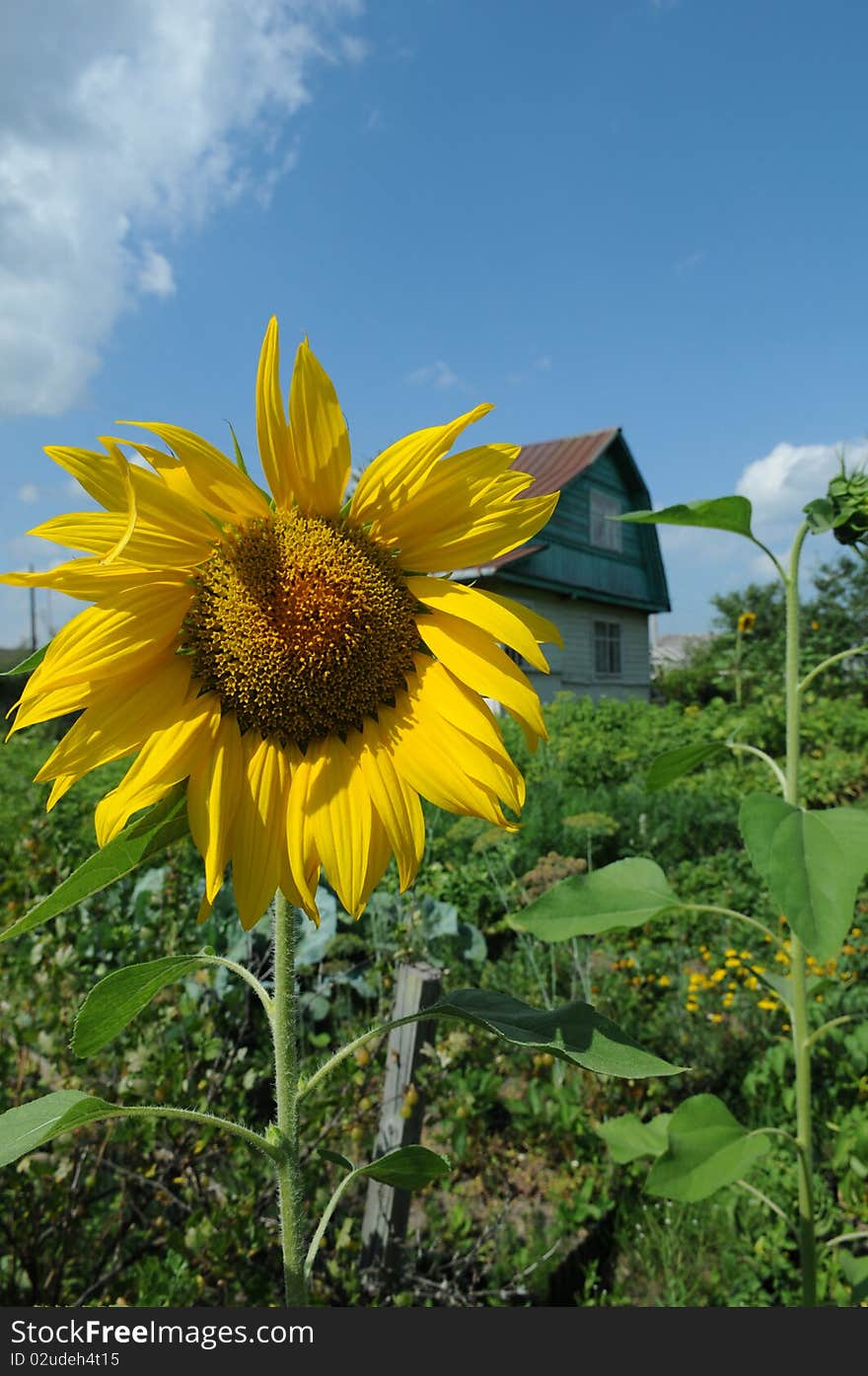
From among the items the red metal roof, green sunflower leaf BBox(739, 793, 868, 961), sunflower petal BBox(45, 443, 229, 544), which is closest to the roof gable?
the red metal roof

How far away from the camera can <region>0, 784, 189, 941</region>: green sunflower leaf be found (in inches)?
35.1

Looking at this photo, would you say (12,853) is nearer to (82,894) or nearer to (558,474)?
(82,894)

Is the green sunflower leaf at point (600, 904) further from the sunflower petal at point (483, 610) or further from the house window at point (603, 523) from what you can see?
the house window at point (603, 523)

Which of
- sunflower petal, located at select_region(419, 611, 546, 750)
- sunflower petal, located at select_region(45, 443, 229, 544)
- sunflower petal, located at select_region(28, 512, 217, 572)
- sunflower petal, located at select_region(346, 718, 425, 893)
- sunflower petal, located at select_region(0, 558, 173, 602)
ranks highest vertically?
sunflower petal, located at select_region(45, 443, 229, 544)

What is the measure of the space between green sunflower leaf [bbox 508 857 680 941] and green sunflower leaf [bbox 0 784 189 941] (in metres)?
0.78

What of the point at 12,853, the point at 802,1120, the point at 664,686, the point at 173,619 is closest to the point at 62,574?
the point at 173,619

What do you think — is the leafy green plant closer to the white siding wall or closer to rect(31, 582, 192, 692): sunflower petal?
rect(31, 582, 192, 692): sunflower petal

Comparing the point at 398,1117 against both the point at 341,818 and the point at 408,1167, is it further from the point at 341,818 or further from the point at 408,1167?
the point at 341,818

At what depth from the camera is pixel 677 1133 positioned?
1.70 metres

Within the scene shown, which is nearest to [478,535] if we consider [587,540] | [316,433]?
[316,433]

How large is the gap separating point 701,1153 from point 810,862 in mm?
701

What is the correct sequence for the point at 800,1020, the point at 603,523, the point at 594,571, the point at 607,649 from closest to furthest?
the point at 800,1020, the point at 594,571, the point at 603,523, the point at 607,649

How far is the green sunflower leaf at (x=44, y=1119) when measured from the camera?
86cm

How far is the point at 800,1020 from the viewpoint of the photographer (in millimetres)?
1706
